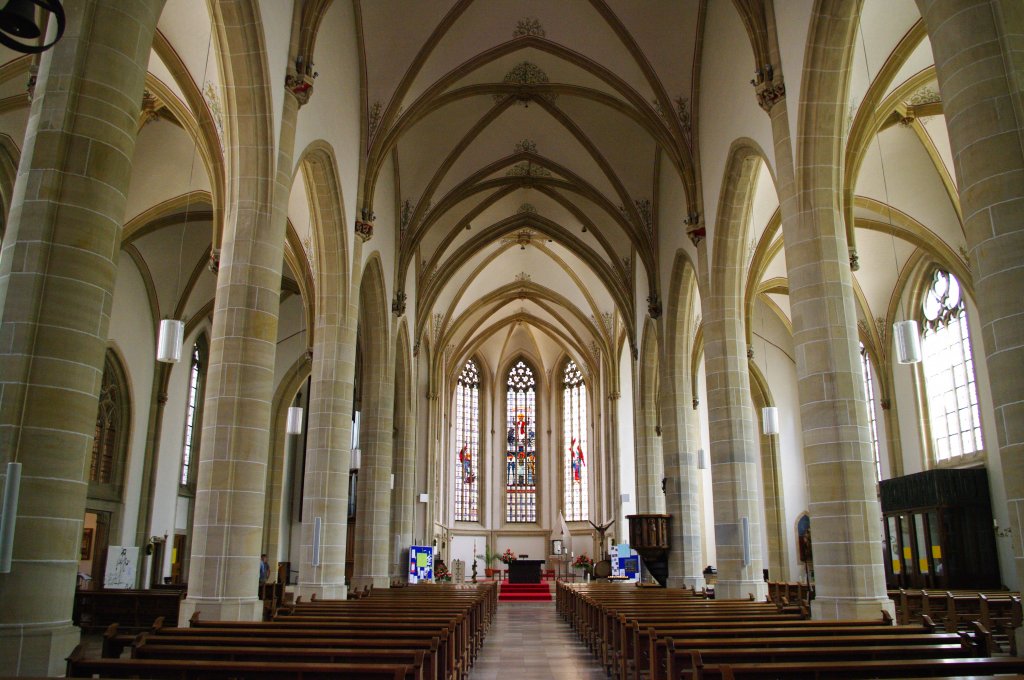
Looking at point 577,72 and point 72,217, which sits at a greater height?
point 577,72

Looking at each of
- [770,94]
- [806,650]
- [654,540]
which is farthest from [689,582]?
[806,650]

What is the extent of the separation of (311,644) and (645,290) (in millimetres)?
17243

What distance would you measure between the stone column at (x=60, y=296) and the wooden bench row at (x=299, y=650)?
2.04 feet

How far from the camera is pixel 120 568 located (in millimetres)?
17250

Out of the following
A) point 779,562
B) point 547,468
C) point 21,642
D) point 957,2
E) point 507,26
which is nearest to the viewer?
point 21,642

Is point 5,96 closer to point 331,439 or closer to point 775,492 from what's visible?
point 331,439

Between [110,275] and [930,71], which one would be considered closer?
[110,275]

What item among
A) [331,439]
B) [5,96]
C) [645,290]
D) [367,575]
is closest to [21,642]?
[331,439]

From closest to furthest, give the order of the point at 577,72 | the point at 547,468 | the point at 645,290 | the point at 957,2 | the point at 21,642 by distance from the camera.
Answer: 1. the point at 21,642
2. the point at 957,2
3. the point at 577,72
4. the point at 645,290
5. the point at 547,468

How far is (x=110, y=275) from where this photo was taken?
5.82 m

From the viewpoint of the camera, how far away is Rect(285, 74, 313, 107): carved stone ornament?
1077cm

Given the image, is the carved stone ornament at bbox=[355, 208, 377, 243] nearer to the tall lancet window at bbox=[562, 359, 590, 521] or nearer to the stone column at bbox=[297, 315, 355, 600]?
the stone column at bbox=[297, 315, 355, 600]

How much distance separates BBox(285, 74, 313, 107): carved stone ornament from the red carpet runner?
20.4 m

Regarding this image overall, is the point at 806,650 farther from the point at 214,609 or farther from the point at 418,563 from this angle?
the point at 418,563
